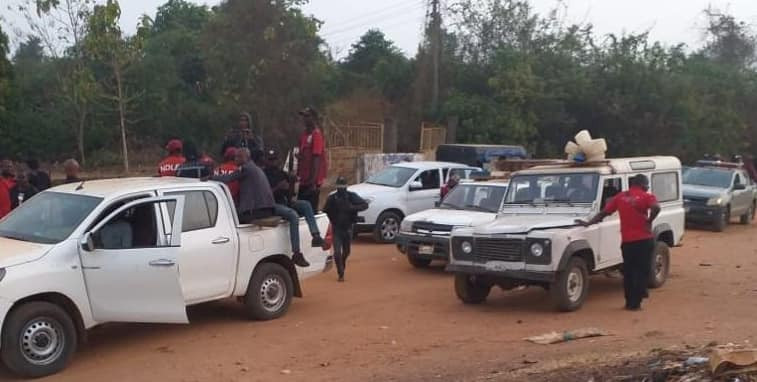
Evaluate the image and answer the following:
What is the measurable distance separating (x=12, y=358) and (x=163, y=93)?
26.6m

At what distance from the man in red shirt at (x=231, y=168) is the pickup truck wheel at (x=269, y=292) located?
95cm

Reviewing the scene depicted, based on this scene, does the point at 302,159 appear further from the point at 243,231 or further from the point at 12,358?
the point at 12,358

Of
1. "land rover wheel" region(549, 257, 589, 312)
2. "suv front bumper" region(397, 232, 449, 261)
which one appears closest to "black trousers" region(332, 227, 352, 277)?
"suv front bumper" region(397, 232, 449, 261)

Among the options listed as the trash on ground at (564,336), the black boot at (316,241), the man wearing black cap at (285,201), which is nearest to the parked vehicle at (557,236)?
the trash on ground at (564,336)

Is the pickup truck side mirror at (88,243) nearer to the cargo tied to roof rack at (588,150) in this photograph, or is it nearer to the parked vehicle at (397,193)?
the cargo tied to roof rack at (588,150)

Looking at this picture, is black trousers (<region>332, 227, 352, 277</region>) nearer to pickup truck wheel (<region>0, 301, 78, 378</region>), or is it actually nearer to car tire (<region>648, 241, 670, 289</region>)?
car tire (<region>648, 241, 670, 289</region>)

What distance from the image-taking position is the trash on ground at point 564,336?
8625 mm

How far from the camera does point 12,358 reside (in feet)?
24.1

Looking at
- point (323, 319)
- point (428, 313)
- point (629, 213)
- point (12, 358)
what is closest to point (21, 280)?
point (12, 358)

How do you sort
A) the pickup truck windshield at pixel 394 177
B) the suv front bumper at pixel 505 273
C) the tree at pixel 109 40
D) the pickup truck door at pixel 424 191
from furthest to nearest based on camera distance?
the tree at pixel 109 40
the pickup truck windshield at pixel 394 177
the pickup truck door at pixel 424 191
the suv front bumper at pixel 505 273

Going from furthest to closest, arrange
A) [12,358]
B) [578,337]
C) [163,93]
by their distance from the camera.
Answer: [163,93] < [578,337] < [12,358]

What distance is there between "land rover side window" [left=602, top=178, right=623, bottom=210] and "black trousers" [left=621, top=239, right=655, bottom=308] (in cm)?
89

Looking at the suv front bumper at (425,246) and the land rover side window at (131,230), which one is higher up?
the land rover side window at (131,230)

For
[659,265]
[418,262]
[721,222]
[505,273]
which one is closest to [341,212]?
[418,262]
